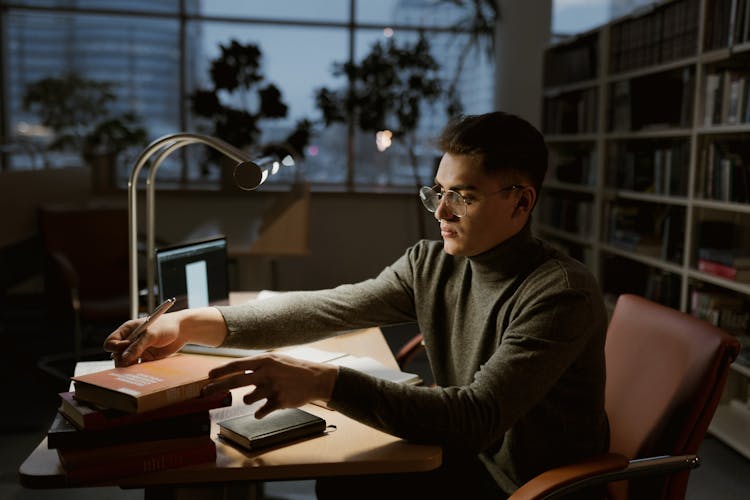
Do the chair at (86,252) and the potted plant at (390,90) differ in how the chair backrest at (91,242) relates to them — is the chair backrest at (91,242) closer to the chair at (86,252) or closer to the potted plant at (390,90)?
the chair at (86,252)

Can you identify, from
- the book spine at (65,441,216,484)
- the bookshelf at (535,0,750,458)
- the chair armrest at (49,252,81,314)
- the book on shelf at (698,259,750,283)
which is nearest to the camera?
the book spine at (65,441,216,484)

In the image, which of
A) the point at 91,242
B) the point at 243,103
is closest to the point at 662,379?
the point at 91,242

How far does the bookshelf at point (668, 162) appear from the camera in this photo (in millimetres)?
3172

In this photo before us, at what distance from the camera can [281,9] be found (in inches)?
236

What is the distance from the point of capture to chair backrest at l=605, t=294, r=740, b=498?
1.43 metres

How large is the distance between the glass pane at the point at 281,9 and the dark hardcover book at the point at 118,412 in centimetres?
516

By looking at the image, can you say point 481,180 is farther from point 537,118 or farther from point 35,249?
point 537,118

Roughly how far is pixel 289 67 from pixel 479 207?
481 cm

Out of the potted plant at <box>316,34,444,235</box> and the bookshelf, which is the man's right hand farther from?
the potted plant at <box>316,34,444,235</box>

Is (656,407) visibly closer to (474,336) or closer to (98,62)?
(474,336)

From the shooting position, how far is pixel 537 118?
5.54 m

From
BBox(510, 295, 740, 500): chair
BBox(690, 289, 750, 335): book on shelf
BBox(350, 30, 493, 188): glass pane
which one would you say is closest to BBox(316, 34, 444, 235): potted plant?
BBox(350, 30, 493, 188): glass pane

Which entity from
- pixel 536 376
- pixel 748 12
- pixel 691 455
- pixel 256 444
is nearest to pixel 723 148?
pixel 748 12

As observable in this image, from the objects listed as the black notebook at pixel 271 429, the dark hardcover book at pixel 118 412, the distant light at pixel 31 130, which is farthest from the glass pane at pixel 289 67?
the dark hardcover book at pixel 118 412
